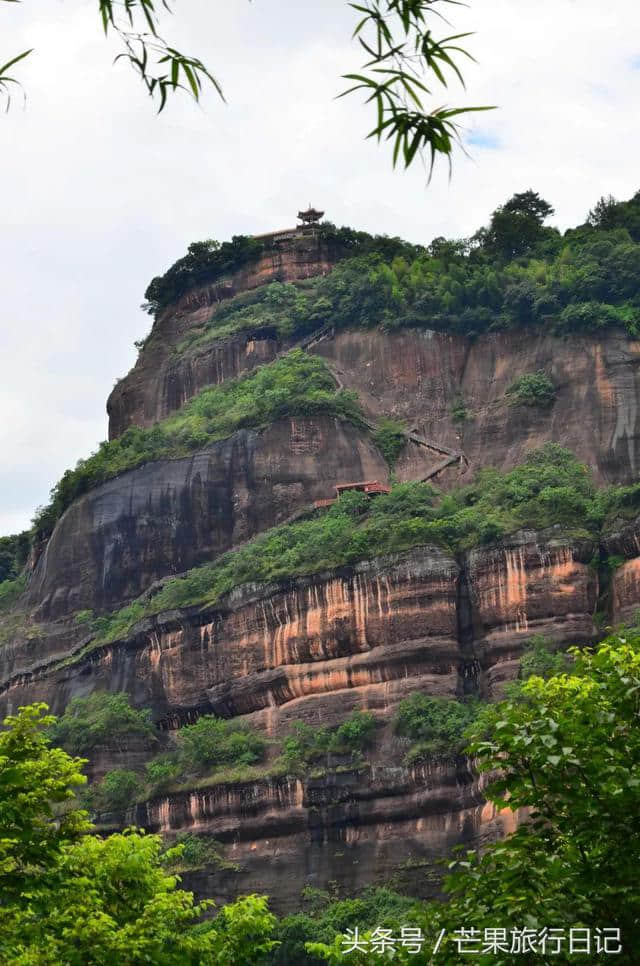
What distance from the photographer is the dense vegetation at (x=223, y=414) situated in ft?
335

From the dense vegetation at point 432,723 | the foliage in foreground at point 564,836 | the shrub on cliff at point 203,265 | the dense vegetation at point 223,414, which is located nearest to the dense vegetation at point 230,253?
the shrub on cliff at point 203,265

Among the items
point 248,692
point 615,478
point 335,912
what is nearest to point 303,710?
point 248,692

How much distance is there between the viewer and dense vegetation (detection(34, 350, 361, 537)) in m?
102

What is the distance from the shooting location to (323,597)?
88.4m

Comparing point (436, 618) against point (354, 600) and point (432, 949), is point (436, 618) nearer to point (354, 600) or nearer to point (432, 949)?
point (354, 600)

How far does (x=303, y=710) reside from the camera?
3393 inches

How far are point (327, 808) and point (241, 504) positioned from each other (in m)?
23.9

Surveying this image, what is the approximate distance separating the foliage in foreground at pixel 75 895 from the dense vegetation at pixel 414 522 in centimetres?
5999

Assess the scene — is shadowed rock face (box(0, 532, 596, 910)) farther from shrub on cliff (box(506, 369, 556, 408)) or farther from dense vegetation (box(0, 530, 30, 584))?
dense vegetation (box(0, 530, 30, 584))

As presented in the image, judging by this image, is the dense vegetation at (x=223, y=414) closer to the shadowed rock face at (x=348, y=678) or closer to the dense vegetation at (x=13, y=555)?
the dense vegetation at (x=13, y=555)

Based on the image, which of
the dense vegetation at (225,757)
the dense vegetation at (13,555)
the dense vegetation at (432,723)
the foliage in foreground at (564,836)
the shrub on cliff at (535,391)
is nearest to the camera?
the foliage in foreground at (564,836)

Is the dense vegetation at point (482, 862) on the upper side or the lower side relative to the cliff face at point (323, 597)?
lower

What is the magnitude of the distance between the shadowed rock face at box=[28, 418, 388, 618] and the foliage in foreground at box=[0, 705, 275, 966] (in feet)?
235

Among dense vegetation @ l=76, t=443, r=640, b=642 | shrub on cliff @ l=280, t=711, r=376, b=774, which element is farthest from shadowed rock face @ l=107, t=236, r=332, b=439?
shrub on cliff @ l=280, t=711, r=376, b=774
